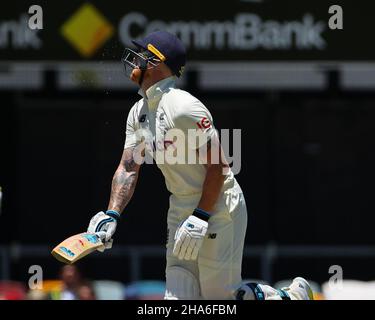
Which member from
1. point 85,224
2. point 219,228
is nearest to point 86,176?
point 85,224

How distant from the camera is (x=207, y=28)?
1300cm

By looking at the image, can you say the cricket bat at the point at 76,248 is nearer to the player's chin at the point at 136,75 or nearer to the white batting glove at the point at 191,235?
the white batting glove at the point at 191,235

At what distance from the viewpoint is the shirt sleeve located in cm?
737

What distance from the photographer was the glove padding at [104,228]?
7484mm

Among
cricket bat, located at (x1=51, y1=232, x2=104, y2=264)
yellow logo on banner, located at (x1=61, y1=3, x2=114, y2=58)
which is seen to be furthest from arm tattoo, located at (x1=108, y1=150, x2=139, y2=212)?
yellow logo on banner, located at (x1=61, y1=3, x2=114, y2=58)

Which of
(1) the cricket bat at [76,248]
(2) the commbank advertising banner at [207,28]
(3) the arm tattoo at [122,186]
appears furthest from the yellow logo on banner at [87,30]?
(1) the cricket bat at [76,248]

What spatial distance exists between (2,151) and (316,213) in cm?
350

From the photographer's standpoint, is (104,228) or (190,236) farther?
(104,228)

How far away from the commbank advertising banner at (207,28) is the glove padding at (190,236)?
5.74 metres

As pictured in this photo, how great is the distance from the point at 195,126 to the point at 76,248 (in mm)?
927

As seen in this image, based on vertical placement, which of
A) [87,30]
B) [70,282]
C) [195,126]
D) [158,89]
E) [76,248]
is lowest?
[70,282]

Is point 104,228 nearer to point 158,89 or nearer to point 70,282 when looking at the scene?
point 158,89

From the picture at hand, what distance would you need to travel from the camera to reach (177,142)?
7.45 m

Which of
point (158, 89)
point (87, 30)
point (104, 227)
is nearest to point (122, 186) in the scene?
point (104, 227)
